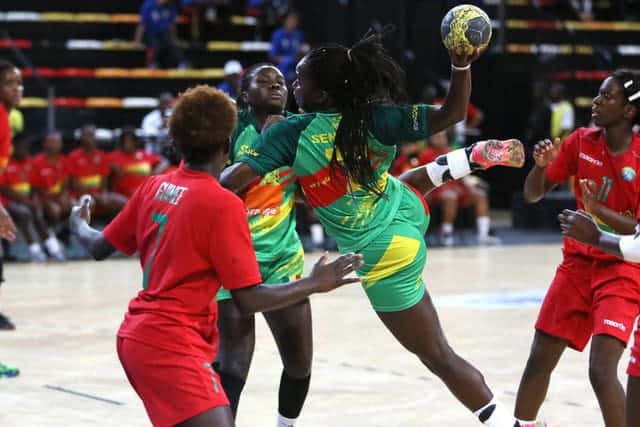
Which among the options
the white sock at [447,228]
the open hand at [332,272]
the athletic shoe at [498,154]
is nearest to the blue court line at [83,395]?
the athletic shoe at [498,154]

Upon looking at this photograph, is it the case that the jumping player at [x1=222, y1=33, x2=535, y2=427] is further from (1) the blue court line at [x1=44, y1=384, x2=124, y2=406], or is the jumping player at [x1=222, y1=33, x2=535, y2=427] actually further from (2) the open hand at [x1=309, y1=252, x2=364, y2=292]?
(1) the blue court line at [x1=44, y1=384, x2=124, y2=406]

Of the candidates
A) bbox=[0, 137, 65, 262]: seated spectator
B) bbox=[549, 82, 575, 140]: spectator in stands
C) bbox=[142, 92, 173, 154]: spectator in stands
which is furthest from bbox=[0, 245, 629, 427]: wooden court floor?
bbox=[549, 82, 575, 140]: spectator in stands

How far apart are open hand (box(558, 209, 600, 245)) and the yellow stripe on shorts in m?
0.90

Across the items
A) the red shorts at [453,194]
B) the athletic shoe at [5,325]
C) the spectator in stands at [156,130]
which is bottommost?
the red shorts at [453,194]

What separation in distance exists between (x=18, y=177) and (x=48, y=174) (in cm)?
42

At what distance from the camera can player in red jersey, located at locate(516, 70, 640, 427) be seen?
5.34 m

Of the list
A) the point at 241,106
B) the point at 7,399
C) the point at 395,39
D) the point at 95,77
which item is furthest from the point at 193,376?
the point at 395,39

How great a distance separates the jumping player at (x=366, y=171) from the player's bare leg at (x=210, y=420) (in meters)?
1.26

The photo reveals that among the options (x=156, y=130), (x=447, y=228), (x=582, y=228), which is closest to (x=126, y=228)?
(x=582, y=228)

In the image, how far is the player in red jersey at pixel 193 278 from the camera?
4.10 metres

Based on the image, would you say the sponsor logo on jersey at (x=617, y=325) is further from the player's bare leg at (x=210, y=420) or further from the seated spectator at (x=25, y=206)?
the seated spectator at (x=25, y=206)

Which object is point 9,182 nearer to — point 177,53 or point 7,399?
point 177,53

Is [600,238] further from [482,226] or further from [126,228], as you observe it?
[482,226]

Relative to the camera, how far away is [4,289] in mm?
11992
